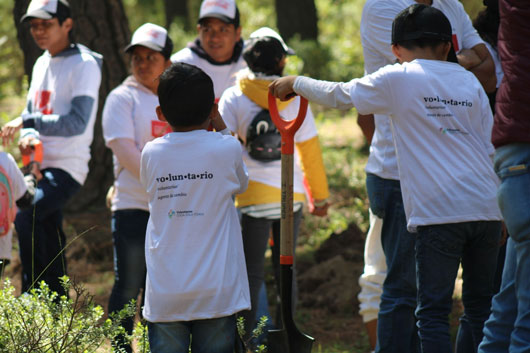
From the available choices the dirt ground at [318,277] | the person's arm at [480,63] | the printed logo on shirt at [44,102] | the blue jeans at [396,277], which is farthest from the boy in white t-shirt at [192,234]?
the printed logo on shirt at [44,102]

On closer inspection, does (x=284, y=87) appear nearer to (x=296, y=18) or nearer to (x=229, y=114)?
(x=229, y=114)

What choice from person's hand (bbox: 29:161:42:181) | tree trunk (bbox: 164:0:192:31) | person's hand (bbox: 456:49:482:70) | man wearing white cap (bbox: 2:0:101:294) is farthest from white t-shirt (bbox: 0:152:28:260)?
tree trunk (bbox: 164:0:192:31)

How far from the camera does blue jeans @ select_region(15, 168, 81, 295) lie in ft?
17.6

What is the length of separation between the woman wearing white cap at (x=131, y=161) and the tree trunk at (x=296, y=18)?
11556 mm

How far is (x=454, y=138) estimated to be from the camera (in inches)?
139

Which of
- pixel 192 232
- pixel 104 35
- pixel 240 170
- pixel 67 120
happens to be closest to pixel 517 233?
pixel 240 170

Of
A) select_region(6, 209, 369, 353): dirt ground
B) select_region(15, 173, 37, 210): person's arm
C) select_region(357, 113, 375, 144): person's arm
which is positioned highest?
select_region(357, 113, 375, 144): person's arm

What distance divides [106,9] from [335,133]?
19.1 feet

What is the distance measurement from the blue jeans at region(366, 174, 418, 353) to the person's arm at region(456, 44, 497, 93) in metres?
0.73

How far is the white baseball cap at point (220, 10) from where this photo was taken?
548cm

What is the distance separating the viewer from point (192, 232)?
10.8 ft

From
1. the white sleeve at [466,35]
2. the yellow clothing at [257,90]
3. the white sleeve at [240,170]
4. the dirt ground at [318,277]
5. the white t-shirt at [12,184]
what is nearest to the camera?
the white sleeve at [240,170]

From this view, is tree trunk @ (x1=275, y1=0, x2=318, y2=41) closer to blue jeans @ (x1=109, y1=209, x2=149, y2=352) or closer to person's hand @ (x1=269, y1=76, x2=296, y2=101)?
blue jeans @ (x1=109, y1=209, x2=149, y2=352)

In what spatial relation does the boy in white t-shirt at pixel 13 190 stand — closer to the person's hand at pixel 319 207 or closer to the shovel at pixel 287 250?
the shovel at pixel 287 250
